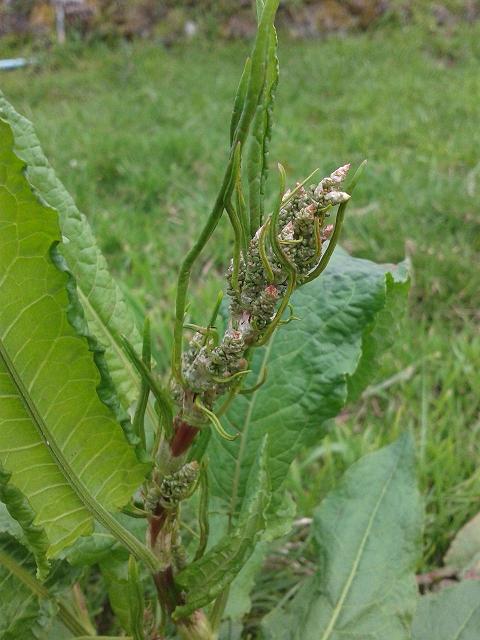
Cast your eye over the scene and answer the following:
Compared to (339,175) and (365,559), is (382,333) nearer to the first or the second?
(365,559)

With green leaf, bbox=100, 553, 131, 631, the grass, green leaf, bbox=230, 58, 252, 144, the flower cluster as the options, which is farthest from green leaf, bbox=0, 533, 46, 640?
the grass

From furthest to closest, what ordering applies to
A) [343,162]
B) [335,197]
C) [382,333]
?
[343,162] → [382,333] → [335,197]

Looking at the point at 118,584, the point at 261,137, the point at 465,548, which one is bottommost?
the point at 465,548

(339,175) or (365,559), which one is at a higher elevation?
(339,175)

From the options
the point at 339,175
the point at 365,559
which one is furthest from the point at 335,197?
the point at 365,559

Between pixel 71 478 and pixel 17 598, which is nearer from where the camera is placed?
pixel 71 478

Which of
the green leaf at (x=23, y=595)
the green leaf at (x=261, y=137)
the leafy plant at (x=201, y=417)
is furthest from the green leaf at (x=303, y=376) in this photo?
the green leaf at (x=261, y=137)
